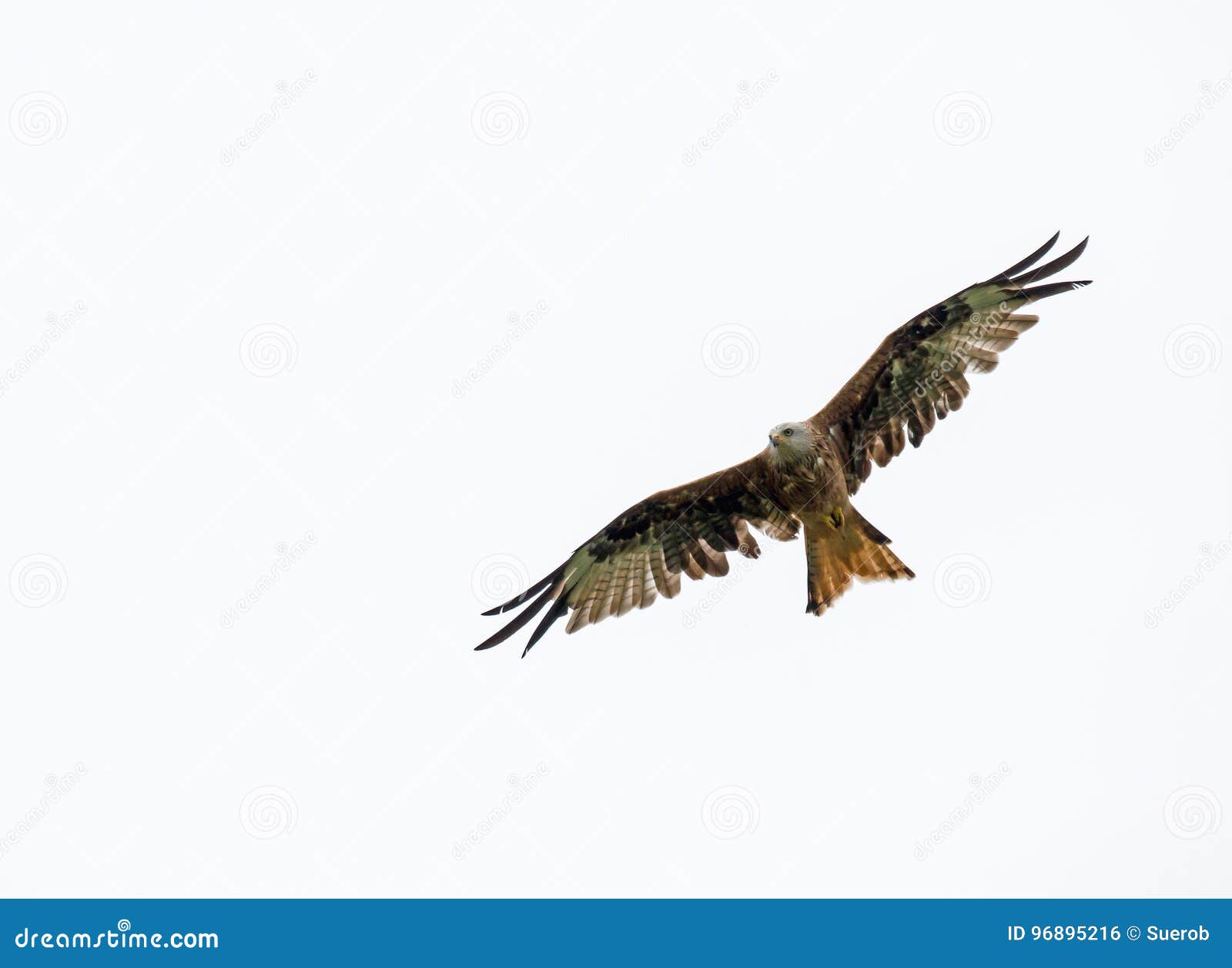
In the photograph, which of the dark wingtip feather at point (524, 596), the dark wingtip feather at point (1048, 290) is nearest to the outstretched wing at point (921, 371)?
the dark wingtip feather at point (1048, 290)

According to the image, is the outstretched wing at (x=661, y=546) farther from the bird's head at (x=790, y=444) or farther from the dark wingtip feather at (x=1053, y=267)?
the dark wingtip feather at (x=1053, y=267)

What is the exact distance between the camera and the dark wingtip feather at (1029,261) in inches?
366

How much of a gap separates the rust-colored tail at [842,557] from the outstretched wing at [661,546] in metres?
0.31

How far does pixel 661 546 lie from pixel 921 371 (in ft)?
8.08

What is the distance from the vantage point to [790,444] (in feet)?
31.0

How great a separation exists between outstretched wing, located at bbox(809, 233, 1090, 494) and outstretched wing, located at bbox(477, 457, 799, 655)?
0.79 meters

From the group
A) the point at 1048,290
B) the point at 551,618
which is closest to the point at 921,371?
the point at 1048,290

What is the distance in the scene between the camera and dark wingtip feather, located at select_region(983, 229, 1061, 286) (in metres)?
9.29

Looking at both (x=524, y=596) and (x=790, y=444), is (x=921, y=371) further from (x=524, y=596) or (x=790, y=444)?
(x=524, y=596)

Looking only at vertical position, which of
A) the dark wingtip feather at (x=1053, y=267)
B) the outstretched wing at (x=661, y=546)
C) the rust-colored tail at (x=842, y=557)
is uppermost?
the dark wingtip feather at (x=1053, y=267)

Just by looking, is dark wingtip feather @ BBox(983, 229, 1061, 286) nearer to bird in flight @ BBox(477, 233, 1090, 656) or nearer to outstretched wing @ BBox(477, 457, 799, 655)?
bird in flight @ BBox(477, 233, 1090, 656)
